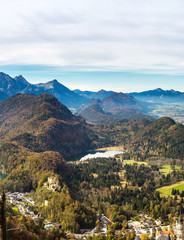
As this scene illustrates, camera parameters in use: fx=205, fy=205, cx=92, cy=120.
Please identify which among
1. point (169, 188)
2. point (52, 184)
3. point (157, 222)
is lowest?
point (169, 188)

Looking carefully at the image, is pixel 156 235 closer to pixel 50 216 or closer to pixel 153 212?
pixel 153 212

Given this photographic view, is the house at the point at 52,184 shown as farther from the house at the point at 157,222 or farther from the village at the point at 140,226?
the house at the point at 157,222

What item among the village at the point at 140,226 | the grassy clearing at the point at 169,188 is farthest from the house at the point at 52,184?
the grassy clearing at the point at 169,188

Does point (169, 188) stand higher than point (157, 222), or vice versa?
point (157, 222)

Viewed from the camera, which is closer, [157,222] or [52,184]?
[157,222]

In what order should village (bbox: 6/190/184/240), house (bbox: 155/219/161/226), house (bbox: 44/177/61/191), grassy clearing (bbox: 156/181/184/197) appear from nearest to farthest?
village (bbox: 6/190/184/240), house (bbox: 155/219/161/226), house (bbox: 44/177/61/191), grassy clearing (bbox: 156/181/184/197)

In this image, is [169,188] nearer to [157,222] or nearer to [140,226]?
[157,222]

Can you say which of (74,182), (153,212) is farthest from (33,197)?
(153,212)

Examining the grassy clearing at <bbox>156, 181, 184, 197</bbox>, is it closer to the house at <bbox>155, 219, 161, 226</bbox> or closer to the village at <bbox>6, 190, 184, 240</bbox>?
the village at <bbox>6, 190, 184, 240</bbox>

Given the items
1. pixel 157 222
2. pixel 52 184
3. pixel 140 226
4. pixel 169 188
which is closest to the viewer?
pixel 140 226

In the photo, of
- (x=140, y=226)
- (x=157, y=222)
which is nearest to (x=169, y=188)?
(x=157, y=222)

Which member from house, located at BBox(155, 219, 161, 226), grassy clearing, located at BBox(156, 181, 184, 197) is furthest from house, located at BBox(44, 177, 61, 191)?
grassy clearing, located at BBox(156, 181, 184, 197)
